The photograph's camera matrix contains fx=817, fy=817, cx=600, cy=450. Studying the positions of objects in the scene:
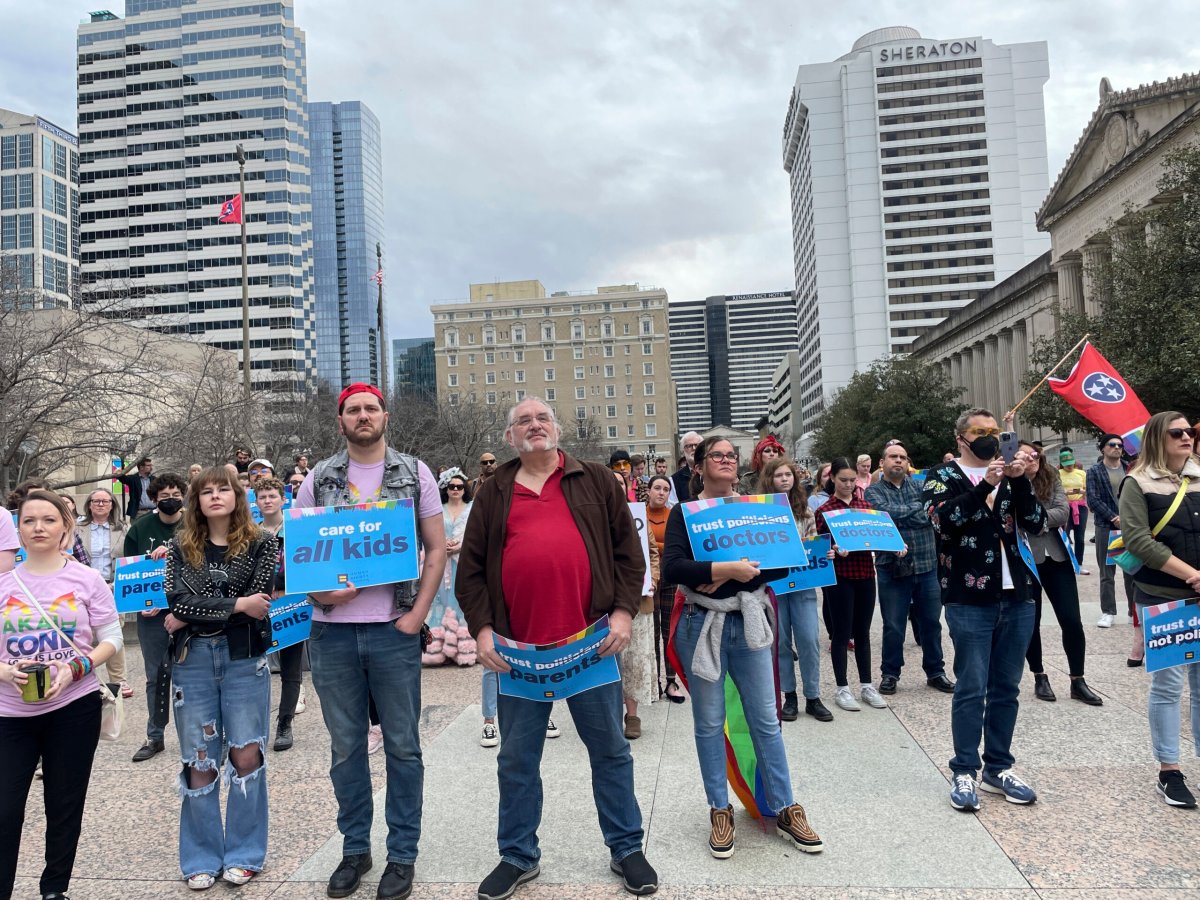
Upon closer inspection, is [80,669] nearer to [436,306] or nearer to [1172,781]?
[1172,781]

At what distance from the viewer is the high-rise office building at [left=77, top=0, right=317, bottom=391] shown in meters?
113

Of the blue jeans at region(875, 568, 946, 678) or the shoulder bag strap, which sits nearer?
the shoulder bag strap

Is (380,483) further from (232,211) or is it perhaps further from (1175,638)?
(232,211)

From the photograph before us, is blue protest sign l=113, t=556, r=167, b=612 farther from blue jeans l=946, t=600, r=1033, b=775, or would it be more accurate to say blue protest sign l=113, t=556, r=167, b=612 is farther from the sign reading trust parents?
blue jeans l=946, t=600, r=1033, b=775

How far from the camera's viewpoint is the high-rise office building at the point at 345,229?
172m

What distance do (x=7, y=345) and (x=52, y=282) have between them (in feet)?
19.1

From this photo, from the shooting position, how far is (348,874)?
389 cm

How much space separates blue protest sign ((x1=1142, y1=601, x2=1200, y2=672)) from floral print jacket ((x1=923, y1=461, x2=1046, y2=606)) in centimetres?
71

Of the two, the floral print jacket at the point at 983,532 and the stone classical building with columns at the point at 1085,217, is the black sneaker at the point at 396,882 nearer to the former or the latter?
the floral print jacket at the point at 983,532

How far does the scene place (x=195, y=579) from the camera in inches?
163

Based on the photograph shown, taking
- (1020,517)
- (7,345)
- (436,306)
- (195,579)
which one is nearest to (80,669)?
(195,579)

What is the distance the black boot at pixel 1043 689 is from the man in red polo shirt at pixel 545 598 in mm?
4503

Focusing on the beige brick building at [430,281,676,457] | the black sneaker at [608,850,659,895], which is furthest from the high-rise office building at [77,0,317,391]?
the black sneaker at [608,850,659,895]

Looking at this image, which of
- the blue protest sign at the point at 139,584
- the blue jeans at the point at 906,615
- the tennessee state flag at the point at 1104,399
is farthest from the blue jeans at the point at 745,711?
the tennessee state flag at the point at 1104,399
